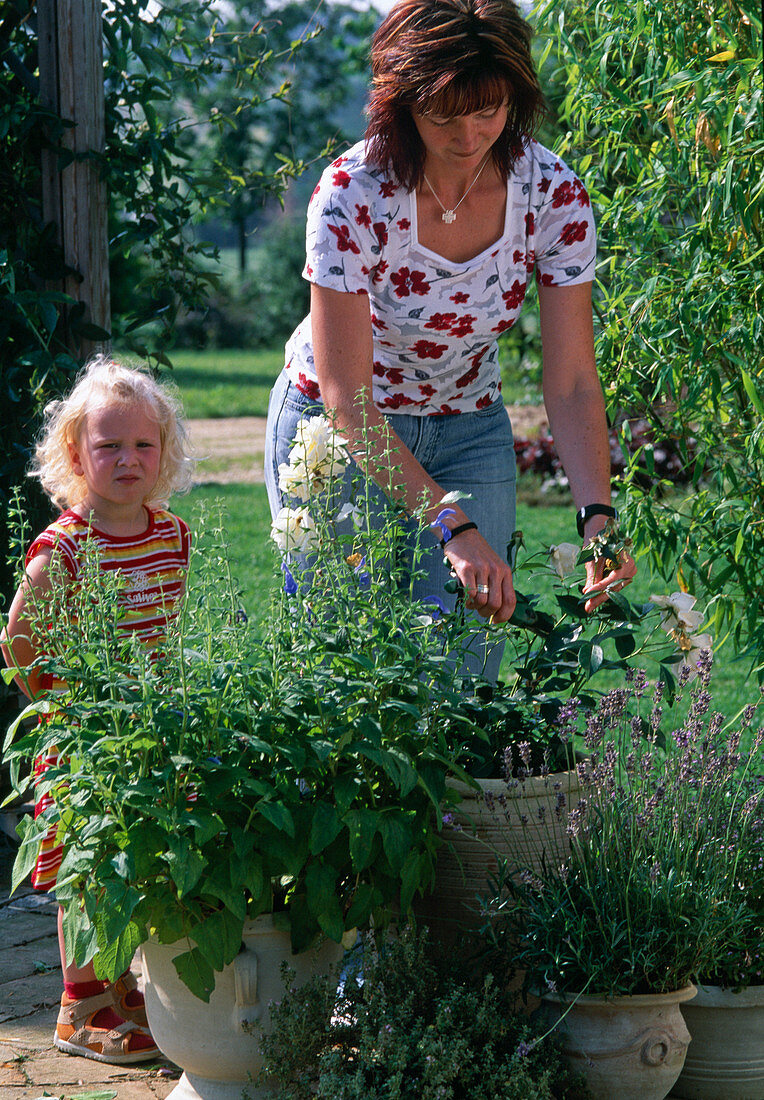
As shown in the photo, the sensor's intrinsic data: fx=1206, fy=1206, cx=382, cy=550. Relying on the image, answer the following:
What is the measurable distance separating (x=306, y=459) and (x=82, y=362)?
139cm

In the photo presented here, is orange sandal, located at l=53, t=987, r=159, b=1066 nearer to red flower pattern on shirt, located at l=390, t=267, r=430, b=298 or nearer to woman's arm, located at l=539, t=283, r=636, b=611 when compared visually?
woman's arm, located at l=539, t=283, r=636, b=611

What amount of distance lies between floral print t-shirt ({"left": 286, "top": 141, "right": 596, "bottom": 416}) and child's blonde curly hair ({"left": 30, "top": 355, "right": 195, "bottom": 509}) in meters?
0.32

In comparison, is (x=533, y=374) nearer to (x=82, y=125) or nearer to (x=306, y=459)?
(x=82, y=125)

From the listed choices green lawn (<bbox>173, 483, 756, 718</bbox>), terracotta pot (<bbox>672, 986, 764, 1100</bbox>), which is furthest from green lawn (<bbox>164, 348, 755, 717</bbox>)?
terracotta pot (<bbox>672, 986, 764, 1100</bbox>)

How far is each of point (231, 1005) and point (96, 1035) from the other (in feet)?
1.77

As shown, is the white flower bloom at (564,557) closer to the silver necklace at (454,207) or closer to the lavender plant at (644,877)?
the lavender plant at (644,877)

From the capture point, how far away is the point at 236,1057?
1.80 meters

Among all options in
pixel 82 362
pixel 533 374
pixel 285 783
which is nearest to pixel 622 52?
pixel 82 362

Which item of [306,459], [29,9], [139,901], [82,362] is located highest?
[29,9]

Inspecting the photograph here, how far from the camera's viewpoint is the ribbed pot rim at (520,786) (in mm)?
1921

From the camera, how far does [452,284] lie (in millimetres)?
2225

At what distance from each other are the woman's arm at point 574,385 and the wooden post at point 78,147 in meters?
1.29

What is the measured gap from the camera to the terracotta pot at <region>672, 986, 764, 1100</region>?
75.0 inches

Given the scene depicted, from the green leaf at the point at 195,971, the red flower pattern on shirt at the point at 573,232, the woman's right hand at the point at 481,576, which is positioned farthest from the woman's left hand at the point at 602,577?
the green leaf at the point at 195,971
